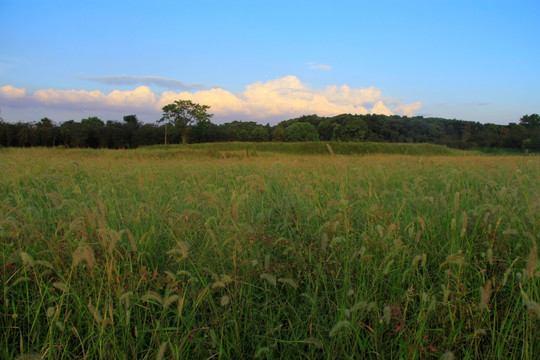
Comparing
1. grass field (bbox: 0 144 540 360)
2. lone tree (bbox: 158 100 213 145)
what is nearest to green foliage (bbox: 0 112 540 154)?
lone tree (bbox: 158 100 213 145)

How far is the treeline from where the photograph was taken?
37.9m

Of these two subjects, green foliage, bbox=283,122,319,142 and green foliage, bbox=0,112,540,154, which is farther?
green foliage, bbox=283,122,319,142

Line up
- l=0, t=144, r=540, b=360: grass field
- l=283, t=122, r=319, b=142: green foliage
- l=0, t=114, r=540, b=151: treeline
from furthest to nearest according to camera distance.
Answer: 1. l=283, t=122, r=319, b=142: green foliage
2. l=0, t=114, r=540, b=151: treeline
3. l=0, t=144, r=540, b=360: grass field

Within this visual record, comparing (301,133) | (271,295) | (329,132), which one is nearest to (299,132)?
(301,133)

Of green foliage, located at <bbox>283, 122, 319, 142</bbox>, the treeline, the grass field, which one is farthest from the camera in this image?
green foliage, located at <bbox>283, 122, 319, 142</bbox>

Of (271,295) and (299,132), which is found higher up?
(299,132)

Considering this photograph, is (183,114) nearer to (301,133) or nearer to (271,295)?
(301,133)

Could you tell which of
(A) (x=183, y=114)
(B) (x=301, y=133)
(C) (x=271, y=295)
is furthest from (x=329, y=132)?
(C) (x=271, y=295)

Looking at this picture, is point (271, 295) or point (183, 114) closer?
point (271, 295)

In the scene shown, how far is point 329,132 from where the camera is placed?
2645 inches

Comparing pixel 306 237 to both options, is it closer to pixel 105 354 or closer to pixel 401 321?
pixel 401 321

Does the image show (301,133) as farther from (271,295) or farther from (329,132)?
(271,295)

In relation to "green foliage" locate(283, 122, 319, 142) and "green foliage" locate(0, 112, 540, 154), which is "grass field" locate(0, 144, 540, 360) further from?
"green foliage" locate(283, 122, 319, 142)

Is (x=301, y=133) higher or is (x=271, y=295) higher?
(x=301, y=133)
